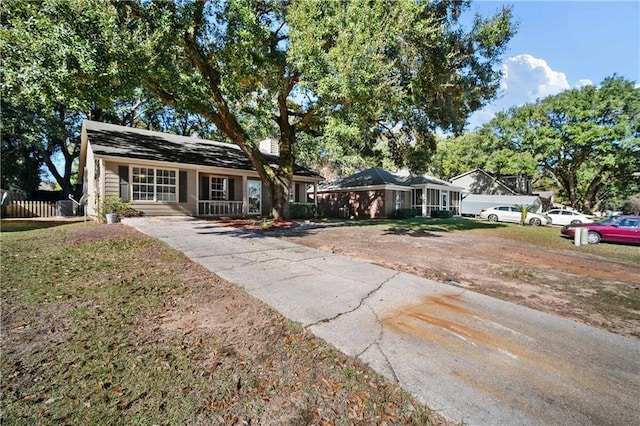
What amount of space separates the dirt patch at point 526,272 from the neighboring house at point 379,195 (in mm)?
11978

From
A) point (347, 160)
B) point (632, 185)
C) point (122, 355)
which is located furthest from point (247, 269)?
point (632, 185)

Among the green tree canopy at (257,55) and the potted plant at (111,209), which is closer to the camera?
the green tree canopy at (257,55)

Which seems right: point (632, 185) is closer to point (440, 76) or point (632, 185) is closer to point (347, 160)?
point (347, 160)

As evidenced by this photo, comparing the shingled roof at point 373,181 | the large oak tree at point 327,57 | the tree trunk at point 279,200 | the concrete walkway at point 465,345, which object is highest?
the large oak tree at point 327,57

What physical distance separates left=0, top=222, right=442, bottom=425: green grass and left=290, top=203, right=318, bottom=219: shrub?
13.1m

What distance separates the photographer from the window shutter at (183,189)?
49.5 feet

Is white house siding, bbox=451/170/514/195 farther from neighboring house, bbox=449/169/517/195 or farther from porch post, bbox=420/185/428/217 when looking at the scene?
porch post, bbox=420/185/428/217

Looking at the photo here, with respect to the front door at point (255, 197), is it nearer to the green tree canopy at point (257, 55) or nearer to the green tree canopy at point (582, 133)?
the green tree canopy at point (257, 55)

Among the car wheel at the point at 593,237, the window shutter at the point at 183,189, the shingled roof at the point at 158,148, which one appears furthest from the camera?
the window shutter at the point at 183,189

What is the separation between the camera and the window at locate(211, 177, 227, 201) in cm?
1692

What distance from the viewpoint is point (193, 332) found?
3262 mm

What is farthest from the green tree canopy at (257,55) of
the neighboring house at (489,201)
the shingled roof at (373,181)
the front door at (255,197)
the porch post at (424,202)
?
the neighboring house at (489,201)

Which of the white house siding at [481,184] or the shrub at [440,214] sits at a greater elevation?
the white house siding at [481,184]

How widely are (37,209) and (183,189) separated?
11313 millimetres
